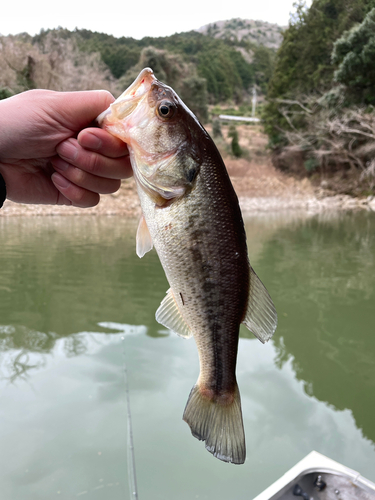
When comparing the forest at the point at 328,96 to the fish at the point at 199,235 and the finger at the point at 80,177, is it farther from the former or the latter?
the fish at the point at 199,235

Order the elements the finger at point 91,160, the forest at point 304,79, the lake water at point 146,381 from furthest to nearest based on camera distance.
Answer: the forest at point 304,79, the lake water at point 146,381, the finger at point 91,160

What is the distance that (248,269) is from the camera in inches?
55.8

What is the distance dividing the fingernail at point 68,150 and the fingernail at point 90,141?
0.10 m

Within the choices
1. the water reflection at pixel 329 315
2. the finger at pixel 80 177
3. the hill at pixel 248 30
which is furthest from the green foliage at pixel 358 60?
the hill at pixel 248 30

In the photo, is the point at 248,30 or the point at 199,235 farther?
the point at 248,30

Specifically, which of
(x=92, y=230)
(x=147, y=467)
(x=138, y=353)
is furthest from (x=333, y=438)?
(x=92, y=230)

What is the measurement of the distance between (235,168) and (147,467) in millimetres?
27316

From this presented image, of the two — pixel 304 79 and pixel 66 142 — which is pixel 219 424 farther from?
pixel 304 79

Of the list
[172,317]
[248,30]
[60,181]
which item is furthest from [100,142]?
[248,30]

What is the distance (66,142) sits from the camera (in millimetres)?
1725

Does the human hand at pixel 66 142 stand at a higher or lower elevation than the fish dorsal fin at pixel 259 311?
higher

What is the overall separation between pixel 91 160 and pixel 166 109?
470mm

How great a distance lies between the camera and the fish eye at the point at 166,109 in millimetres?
1373

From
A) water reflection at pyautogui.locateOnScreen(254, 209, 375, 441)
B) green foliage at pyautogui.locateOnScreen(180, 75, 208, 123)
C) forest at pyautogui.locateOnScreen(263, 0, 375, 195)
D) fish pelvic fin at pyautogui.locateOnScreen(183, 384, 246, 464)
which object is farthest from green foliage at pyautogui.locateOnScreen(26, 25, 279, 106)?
fish pelvic fin at pyautogui.locateOnScreen(183, 384, 246, 464)
